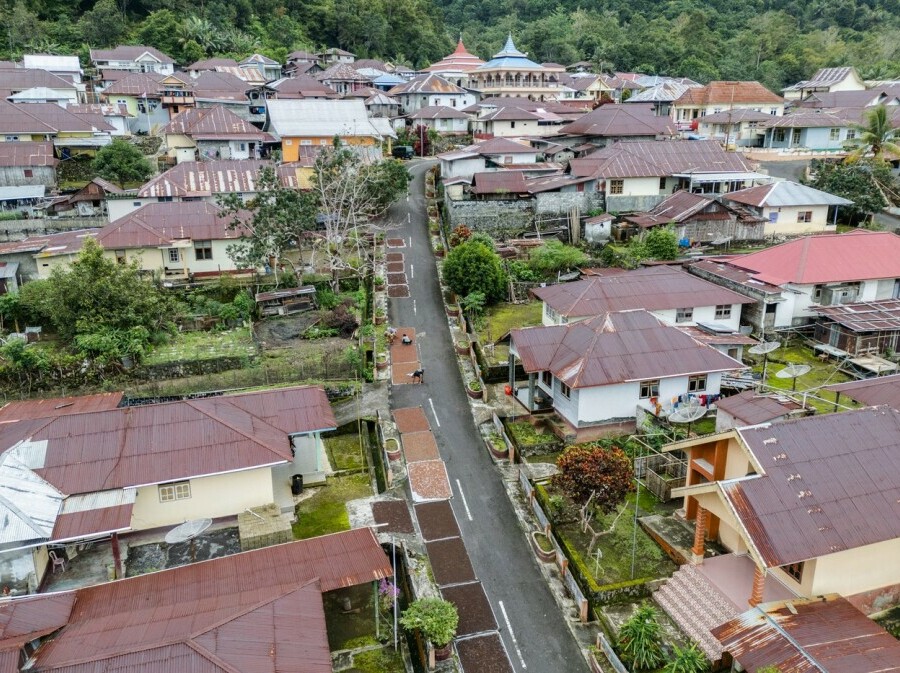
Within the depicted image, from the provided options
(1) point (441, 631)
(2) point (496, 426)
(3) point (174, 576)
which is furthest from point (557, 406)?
(3) point (174, 576)

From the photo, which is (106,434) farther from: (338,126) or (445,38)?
(445,38)

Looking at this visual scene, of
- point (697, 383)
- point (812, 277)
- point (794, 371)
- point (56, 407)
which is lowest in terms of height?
point (697, 383)

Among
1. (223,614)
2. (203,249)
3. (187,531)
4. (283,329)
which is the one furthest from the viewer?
(203,249)

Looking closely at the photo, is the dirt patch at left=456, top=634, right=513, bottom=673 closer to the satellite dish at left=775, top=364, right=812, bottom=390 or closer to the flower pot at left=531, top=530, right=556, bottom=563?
the flower pot at left=531, top=530, right=556, bottom=563

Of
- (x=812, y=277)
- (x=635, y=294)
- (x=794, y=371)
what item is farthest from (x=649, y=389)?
(x=812, y=277)

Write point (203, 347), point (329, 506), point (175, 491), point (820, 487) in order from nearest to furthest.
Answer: point (820, 487) → point (175, 491) → point (329, 506) → point (203, 347)

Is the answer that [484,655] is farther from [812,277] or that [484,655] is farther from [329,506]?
[812,277]
